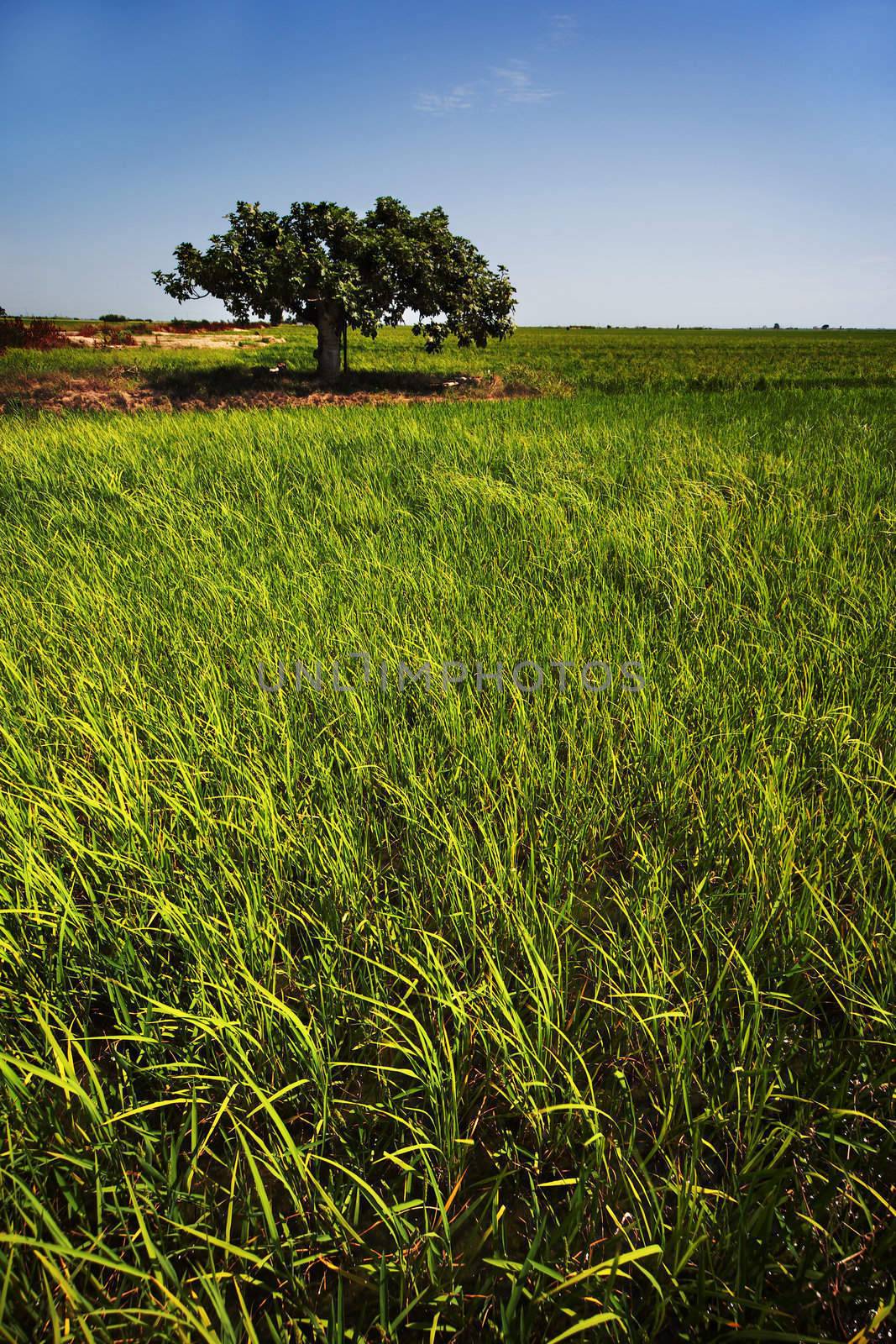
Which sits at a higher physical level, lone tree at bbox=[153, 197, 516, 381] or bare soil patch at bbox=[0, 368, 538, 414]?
lone tree at bbox=[153, 197, 516, 381]

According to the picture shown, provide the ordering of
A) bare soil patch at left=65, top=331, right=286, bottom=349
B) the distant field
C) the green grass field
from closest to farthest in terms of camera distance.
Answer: the green grass field < the distant field < bare soil patch at left=65, top=331, right=286, bottom=349

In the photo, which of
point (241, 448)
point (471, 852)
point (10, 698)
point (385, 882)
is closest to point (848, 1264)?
point (471, 852)

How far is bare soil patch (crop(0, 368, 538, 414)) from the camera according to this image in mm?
11516

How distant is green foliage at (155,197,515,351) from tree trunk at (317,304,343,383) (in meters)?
0.08

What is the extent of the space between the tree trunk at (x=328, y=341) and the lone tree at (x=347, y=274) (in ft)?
0.06

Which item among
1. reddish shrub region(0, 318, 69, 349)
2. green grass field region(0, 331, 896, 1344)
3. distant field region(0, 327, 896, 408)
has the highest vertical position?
reddish shrub region(0, 318, 69, 349)

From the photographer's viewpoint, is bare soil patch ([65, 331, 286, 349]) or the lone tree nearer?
the lone tree

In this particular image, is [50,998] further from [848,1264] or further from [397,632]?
[397,632]

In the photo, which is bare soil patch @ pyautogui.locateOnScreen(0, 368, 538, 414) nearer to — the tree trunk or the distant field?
the distant field

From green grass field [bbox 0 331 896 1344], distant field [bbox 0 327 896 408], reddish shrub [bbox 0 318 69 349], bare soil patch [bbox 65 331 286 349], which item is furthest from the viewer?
bare soil patch [bbox 65 331 286 349]

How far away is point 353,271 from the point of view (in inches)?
485

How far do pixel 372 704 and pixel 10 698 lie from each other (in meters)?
1.39

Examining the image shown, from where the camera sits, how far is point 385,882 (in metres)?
1.54

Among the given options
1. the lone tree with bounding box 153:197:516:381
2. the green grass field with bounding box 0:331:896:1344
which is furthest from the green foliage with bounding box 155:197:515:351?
the green grass field with bounding box 0:331:896:1344
